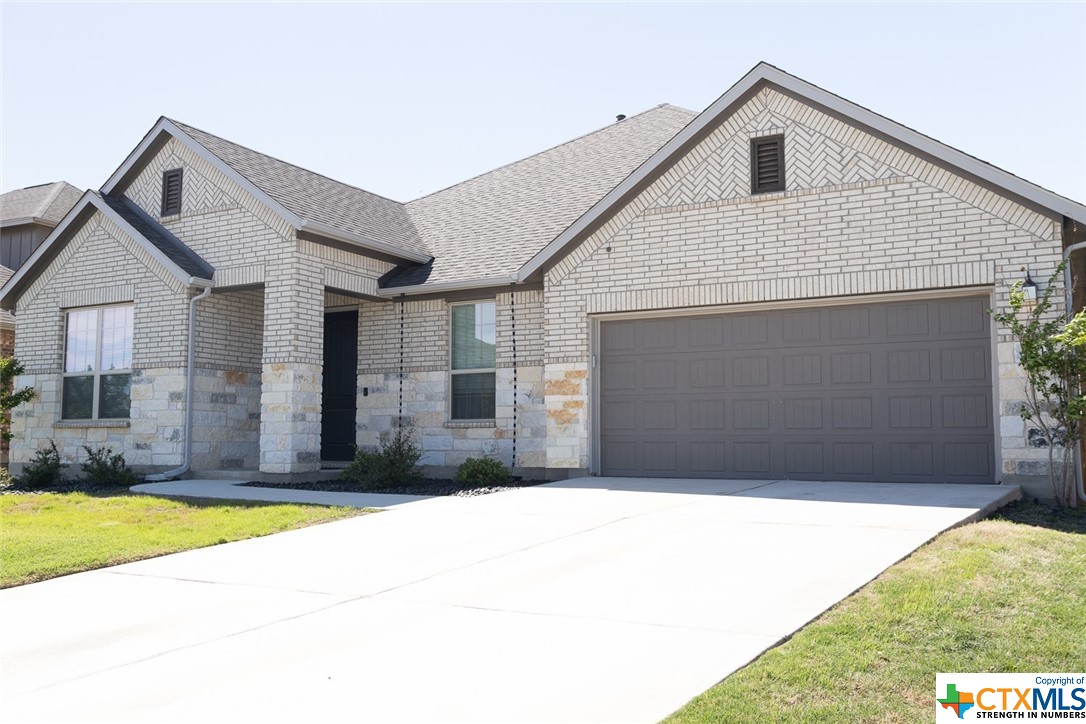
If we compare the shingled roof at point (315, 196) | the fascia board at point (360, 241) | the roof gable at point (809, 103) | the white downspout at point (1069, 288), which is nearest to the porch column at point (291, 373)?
the fascia board at point (360, 241)

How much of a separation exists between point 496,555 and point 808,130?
8.38 m

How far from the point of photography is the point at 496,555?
7535 mm

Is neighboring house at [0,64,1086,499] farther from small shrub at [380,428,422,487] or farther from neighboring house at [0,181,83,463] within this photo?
neighboring house at [0,181,83,463]

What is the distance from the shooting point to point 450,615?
18.3 ft

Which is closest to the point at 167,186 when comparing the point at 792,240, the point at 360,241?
the point at 360,241

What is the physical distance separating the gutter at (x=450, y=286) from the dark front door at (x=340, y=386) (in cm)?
145

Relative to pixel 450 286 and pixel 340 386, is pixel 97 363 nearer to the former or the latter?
→ pixel 340 386

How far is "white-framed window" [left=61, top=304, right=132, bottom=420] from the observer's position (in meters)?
16.8

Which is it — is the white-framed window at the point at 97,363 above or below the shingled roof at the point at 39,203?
below

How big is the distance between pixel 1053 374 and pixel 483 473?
762 centimetres

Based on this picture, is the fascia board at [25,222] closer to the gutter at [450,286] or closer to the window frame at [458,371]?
the gutter at [450,286]

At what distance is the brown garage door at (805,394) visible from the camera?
39.3ft

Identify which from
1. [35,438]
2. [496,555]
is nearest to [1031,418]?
[496,555]

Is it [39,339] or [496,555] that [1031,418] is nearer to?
[496,555]
